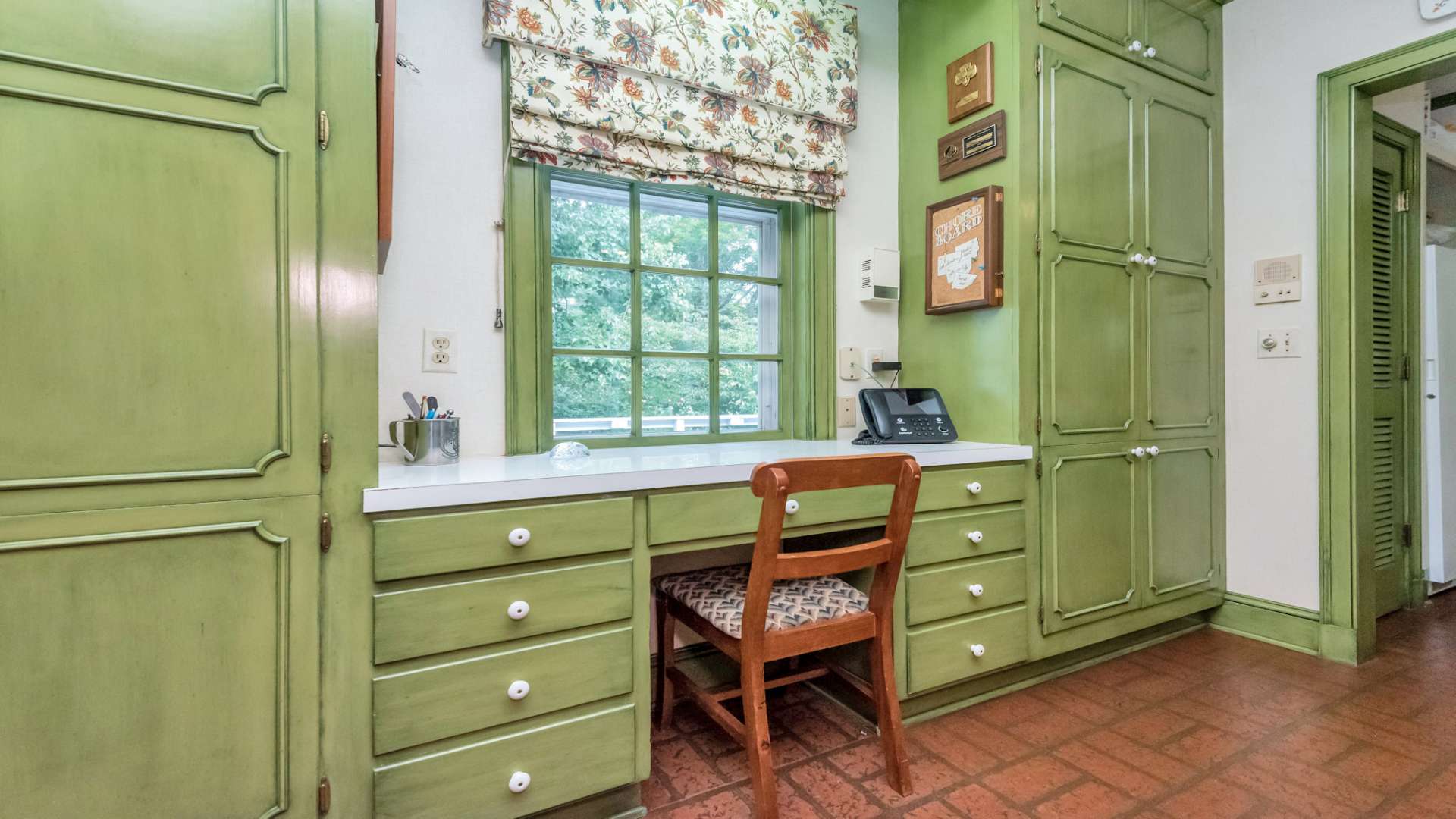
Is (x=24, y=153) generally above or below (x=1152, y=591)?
above

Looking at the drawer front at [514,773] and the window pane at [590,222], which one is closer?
the drawer front at [514,773]

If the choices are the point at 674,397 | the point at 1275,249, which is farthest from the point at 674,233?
the point at 1275,249

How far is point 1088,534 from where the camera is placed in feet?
7.31

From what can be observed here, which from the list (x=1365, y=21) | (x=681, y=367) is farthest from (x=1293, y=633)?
(x=681, y=367)

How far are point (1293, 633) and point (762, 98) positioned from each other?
9.27 feet

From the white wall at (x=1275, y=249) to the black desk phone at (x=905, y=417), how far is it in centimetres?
143

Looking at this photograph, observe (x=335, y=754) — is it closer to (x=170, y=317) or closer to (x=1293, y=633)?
(x=170, y=317)

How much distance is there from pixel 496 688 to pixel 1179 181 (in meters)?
2.95

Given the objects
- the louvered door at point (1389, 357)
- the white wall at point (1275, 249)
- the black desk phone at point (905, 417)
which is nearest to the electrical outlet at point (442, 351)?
the black desk phone at point (905, 417)

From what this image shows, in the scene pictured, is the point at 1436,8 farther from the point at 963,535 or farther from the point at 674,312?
the point at 674,312

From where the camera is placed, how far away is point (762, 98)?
6.95 ft

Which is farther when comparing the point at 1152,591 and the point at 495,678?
the point at 1152,591

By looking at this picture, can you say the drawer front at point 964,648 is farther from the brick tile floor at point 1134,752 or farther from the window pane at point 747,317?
the window pane at point 747,317

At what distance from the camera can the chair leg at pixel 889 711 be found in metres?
1.54
